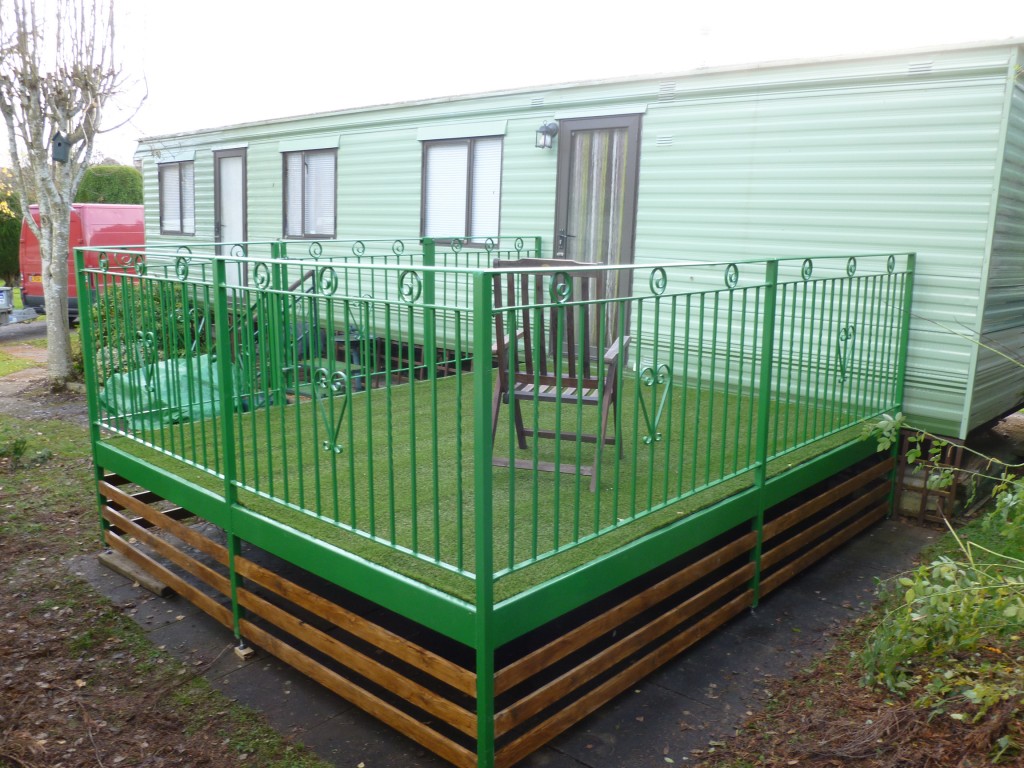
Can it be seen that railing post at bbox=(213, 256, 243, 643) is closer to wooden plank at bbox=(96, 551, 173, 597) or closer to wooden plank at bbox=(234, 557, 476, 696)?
wooden plank at bbox=(234, 557, 476, 696)

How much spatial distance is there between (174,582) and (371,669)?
1.61m

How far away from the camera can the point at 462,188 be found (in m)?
7.98

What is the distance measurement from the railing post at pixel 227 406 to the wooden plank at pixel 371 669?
11 centimetres

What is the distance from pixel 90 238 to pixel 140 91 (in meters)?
5.68

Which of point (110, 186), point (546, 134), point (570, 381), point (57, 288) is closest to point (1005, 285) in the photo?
point (570, 381)

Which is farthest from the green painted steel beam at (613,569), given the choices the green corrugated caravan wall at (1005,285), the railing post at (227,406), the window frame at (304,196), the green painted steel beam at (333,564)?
the window frame at (304,196)

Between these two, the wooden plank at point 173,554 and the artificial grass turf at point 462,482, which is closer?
the artificial grass turf at point 462,482

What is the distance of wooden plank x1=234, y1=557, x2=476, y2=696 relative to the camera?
2.73 m

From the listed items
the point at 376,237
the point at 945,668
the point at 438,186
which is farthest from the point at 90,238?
the point at 945,668

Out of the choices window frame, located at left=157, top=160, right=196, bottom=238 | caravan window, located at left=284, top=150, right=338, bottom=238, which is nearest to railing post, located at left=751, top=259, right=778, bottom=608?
caravan window, located at left=284, top=150, right=338, bottom=238

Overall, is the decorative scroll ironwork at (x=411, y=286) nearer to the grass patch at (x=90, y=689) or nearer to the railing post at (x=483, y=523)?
the railing post at (x=483, y=523)

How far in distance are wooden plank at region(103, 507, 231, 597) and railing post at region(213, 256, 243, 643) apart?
7 cm

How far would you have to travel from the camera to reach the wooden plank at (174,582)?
12.6ft

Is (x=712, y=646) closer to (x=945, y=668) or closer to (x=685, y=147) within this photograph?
(x=945, y=668)
